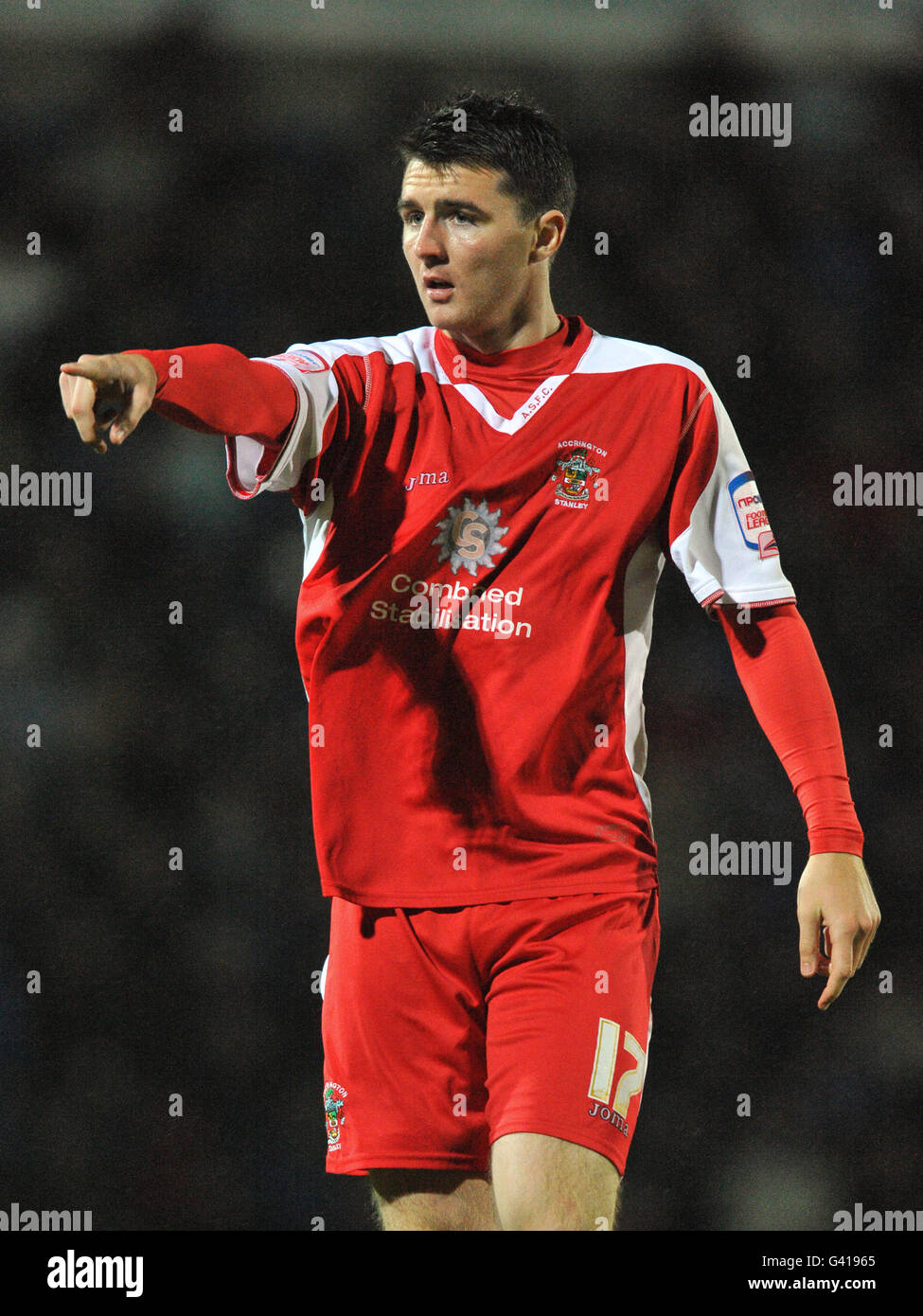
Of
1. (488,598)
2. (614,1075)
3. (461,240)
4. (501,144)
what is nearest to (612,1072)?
(614,1075)

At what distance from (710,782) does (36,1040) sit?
4.21 feet

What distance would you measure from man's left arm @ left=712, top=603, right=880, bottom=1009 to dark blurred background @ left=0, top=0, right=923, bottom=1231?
772mm

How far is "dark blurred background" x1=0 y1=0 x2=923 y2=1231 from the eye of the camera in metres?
2.65

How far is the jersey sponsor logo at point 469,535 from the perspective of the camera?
1.93 meters

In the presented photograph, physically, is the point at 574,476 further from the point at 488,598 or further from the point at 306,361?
the point at 306,361

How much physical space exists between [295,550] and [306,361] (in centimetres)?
87

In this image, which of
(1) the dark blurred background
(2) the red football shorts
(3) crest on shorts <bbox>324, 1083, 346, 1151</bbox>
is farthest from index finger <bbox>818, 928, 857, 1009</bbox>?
(1) the dark blurred background

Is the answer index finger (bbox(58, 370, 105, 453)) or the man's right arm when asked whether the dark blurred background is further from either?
index finger (bbox(58, 370, 105, 453))

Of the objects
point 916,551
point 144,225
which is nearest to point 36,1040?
point 144,225

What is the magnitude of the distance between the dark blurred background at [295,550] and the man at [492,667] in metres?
0.72

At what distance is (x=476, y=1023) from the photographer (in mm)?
1883

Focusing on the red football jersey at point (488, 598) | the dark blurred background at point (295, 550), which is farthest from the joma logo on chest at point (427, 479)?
the dark blurred background at point (295, 550)

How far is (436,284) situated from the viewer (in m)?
1.97

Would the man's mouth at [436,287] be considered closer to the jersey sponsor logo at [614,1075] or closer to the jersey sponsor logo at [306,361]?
the jersey sponsor logo at [306,361]
